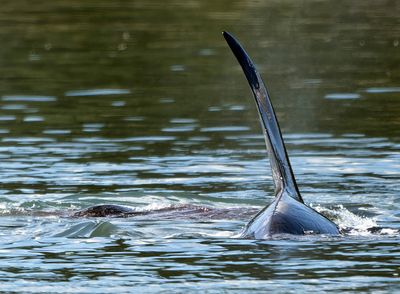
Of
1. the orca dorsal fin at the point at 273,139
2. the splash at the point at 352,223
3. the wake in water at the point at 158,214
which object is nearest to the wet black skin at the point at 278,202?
the orca dorsal fin at the point at 273,139

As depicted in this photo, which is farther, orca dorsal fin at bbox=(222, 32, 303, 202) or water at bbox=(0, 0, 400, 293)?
orca dorsal fin at bbox=(222, 32, 303, 202)

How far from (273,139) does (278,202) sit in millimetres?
450

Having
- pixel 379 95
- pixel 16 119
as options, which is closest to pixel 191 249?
pixel 16 119

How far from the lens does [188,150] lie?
45.2 feet

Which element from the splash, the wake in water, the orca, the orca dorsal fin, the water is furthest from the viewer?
the wake in water

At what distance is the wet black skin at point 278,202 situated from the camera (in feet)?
27.8

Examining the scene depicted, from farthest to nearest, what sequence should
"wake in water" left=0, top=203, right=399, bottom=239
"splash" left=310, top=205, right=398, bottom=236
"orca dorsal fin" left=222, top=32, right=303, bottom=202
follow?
"wake in water" left=0, top=203, right=399, bottom=239 < "splash" left=310, top=205, right=398, bottom=236 < "orca dorsal fin" left=222, top=32, right=303, bottom=202

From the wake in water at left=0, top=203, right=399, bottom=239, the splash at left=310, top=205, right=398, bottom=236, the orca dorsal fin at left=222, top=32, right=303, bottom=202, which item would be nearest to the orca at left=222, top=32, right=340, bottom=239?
the orca dorsal fin at left=222, top=32, right=303, bottom=202

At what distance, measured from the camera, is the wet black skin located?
333 inches

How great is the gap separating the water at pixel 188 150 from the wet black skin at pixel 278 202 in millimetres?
91

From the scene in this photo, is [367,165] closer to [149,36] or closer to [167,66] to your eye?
[167,66]

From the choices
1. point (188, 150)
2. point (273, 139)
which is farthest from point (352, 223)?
point (188, 150)

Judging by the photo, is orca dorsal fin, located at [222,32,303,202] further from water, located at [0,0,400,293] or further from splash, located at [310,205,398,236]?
splash, located at [310,205,398,236]

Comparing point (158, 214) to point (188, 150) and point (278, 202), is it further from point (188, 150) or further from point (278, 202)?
point (188, 150)
